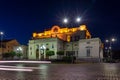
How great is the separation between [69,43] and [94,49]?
13.5m

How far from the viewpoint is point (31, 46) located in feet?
298

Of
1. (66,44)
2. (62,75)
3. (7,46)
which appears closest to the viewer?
(62,75)

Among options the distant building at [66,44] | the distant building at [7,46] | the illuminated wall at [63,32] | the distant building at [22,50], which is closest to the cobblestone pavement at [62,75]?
the distant building at [66,44]

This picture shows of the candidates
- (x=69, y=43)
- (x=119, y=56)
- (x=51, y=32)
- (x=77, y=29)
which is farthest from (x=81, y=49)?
(x=119, y=56)

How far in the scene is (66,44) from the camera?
285ft

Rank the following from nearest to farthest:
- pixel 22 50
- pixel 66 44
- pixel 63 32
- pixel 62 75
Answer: pixel 62 75, pixel 66 44, pixel 63 32, pixel 22 50

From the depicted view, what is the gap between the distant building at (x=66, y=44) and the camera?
3063 inches

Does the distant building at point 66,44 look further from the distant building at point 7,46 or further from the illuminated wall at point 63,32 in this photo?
the distant building at point 7,46

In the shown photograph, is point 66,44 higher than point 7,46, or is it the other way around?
point 66,44

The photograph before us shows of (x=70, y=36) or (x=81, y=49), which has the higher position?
(x=70, y=36)

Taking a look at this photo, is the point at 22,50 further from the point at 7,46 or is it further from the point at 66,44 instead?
the point at 66,44

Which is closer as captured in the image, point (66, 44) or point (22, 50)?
point (66, 44)

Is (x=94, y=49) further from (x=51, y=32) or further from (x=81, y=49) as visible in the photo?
(x=51, y=32)

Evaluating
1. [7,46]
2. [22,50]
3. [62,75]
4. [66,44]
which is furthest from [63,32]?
[62,75]
